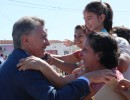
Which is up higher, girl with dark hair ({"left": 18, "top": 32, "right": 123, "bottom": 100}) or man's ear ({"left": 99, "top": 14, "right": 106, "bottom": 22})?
man's ear ({"left": 99, "top": 14, "right": 106, "bottom": 22})

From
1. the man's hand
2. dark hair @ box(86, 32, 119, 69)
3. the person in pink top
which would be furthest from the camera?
the person in pink top

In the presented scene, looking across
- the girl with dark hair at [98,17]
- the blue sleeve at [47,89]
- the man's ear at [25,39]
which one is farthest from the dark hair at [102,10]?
the blue sleeve at [47,89]

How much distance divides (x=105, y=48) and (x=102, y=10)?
49.2 inches

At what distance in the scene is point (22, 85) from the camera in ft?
8.90

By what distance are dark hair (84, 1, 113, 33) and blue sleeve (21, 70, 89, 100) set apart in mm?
1475

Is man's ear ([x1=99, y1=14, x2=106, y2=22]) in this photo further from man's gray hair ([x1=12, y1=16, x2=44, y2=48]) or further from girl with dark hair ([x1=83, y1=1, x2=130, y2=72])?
man's gray hair ([x1=12, y1=16, x2=44, y2=48])

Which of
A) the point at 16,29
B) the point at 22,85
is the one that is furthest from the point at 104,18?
the point at 22,85

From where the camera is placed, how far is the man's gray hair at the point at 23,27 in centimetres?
292

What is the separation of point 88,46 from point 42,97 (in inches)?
25.3

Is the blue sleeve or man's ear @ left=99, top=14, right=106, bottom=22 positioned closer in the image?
the blue sleeve

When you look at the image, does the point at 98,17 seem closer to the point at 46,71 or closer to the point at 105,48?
the point at 105,48

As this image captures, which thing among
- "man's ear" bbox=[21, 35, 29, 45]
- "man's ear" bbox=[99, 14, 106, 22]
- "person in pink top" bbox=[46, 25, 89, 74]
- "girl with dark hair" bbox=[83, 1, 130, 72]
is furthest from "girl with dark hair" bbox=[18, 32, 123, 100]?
"person in pink top" bbox=[46, 25, 89, 74]

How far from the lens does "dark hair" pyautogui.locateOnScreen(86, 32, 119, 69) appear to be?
282cm

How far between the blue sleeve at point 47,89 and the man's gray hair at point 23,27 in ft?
1.34
